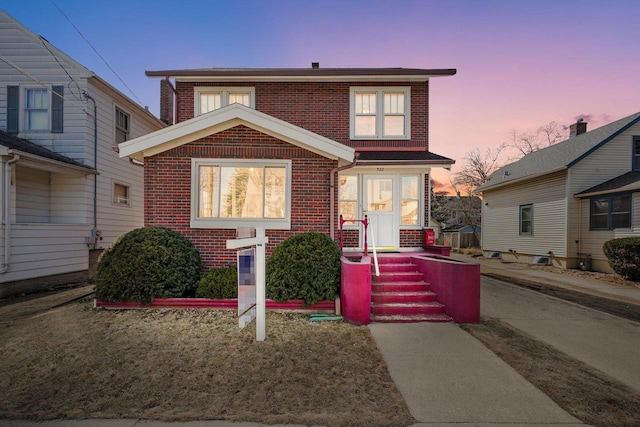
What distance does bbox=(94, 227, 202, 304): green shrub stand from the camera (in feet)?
19.1

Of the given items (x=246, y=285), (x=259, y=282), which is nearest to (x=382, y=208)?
(x=259, y=282)

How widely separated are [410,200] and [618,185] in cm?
1026

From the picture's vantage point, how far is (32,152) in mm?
8383

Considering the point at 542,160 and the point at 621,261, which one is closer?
the point at 621,261

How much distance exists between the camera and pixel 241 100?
34.9ft

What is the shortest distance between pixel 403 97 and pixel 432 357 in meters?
8.91

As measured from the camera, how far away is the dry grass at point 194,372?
114 inches

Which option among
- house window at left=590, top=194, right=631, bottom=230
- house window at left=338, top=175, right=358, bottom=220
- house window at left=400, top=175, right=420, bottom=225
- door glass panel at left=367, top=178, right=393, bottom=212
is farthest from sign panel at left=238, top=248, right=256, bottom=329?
house window at left=590, top=194, right=631, bottom=230

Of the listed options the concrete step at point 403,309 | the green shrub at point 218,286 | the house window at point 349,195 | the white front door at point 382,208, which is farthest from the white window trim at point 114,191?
the concrete step at point 403,309

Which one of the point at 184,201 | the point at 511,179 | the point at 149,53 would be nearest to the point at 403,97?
the point at 184,201

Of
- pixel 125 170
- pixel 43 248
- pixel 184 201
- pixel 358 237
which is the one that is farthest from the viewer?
pixel 125 170

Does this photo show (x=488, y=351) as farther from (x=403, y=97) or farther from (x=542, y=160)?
(x=542, y=160)

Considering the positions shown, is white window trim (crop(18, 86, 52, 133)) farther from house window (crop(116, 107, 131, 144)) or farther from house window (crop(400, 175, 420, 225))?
house window (crop(400, 175, 420, 225))

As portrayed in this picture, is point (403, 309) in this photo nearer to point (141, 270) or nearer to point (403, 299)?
point (403, 299)
